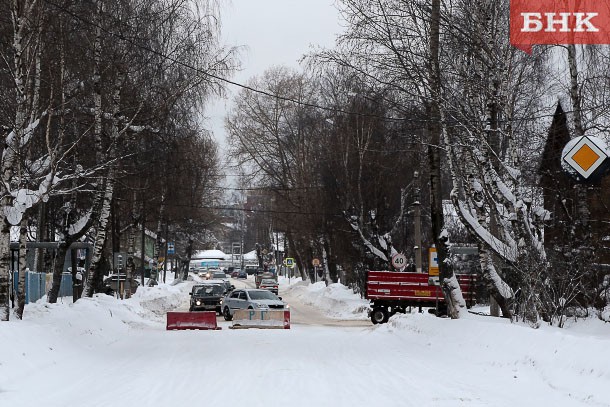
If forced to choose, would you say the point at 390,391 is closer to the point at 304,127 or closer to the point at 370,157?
the point at 370,157

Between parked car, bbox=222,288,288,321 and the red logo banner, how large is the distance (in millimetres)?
19216

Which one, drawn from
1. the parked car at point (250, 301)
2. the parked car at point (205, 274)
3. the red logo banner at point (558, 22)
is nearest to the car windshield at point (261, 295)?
the parked car at point (250, 301)

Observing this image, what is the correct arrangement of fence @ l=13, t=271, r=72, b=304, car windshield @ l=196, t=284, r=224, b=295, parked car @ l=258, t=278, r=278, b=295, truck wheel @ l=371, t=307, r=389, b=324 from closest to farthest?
fence @ l=13, t=271, r=72, b=304
truck wheel @ l=371, t=307, r=389, b=324
car windshield @ l=196, t=284, r=224, b=295
parked car @ l=258, t=278, r=278, b=295

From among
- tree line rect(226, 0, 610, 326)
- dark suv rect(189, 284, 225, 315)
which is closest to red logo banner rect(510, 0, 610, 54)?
tree line rect(226, 0, 610, 326)

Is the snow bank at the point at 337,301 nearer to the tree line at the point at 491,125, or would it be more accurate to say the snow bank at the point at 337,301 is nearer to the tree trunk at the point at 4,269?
the tree line at the point at 491,125

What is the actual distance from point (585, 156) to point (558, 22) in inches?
539

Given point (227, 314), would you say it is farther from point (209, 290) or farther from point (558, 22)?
point (558, 22)

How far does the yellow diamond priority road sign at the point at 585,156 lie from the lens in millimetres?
10406

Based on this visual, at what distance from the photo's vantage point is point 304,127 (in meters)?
64.0

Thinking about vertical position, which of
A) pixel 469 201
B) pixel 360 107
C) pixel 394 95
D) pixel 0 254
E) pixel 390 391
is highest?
pixel 360 107

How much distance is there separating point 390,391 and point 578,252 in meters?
10.1

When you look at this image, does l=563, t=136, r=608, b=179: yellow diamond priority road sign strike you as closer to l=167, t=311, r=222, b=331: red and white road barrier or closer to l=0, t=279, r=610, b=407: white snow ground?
l=0, t=279, r=610, b=407: white snow ground

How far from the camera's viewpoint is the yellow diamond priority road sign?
34.1ft

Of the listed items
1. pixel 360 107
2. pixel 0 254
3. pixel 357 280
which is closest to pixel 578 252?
pixel 0 254
